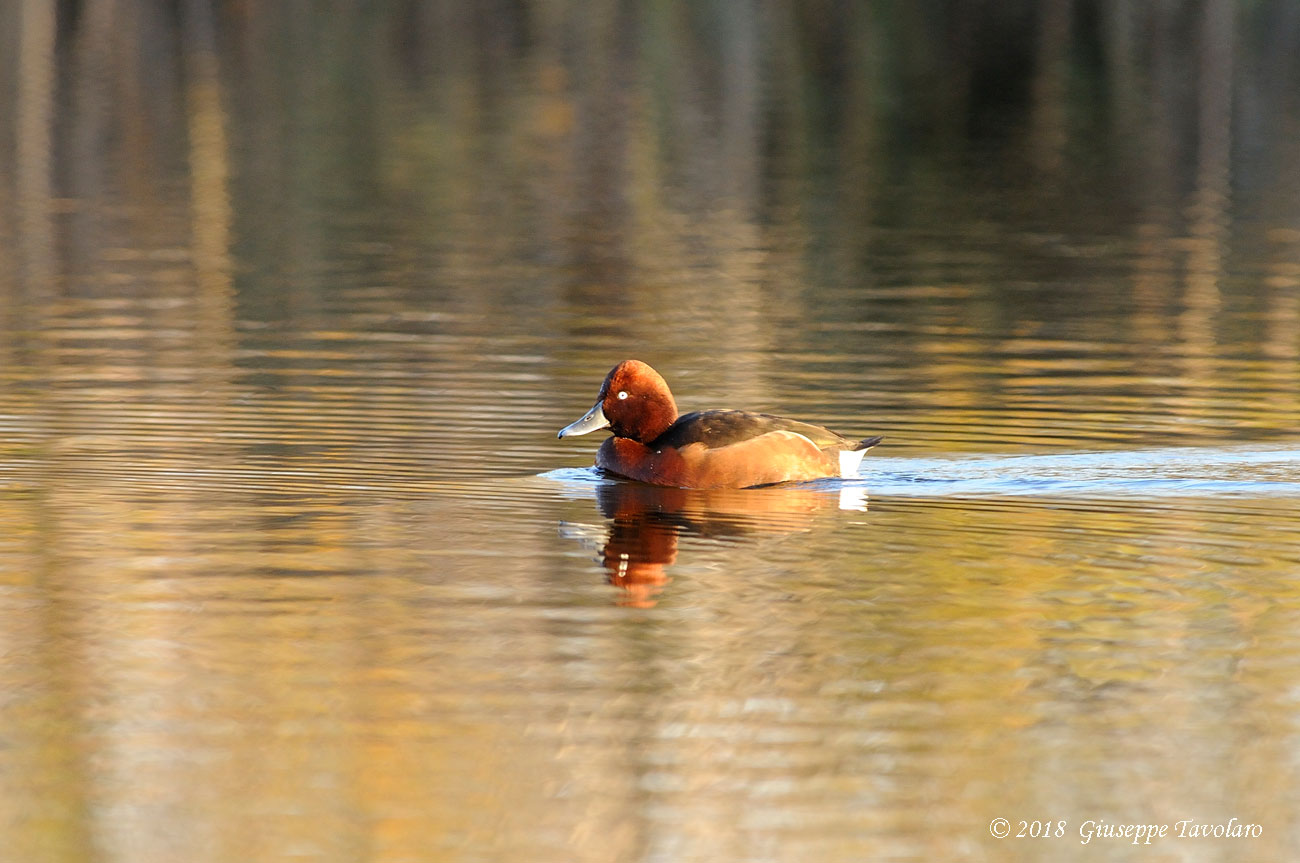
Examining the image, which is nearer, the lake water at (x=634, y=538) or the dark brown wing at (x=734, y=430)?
the lake water at (x=634, y=538)

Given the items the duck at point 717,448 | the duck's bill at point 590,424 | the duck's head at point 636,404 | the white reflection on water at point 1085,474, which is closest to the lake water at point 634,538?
the white reflection on water at point 1085,474

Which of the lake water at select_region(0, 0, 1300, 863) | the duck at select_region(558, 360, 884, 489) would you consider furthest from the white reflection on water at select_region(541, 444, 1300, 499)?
the duck at select_region(558, 360, 884, 489)

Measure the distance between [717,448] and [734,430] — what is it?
0.15 metres

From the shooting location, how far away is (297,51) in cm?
7194

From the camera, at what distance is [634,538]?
12.1 m

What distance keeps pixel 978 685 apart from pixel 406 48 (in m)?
67.9

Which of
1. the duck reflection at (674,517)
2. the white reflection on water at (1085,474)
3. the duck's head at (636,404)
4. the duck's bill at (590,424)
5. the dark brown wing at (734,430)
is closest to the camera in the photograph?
the duck reflection at (674,517)

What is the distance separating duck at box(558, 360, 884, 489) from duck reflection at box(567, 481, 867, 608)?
95 mm

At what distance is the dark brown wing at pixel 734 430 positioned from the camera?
13.7 m

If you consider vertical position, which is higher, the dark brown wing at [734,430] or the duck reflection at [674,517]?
the dark brown wing at [734,430]

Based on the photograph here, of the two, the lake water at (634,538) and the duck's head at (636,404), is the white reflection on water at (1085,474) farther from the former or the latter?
the duck's head at (636,404)

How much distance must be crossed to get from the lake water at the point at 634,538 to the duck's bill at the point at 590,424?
0.95ft

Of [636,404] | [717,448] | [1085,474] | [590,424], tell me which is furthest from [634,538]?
[1085,474]

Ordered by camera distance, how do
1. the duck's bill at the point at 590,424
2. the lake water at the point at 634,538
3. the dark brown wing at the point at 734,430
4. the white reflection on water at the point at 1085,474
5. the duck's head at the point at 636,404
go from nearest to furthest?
1. the lake water at the point at 634,538
2. the white reflection on water at the point at 1085,474
3. the dark brown wing at the point at 734,430
4. the duck's head at the point at 636,404
5. the duck's bill at the point at 590,424
